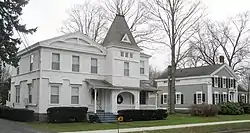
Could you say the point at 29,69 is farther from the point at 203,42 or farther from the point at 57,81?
the point at 203,42

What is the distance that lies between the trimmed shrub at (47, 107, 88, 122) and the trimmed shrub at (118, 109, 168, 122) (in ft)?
10.4

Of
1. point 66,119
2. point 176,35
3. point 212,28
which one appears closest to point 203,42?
point 212,28

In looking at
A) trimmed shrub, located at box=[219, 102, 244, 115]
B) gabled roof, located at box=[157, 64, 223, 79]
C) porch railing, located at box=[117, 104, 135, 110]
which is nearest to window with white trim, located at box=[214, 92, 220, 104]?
gabled roof, located at box=[157, 64, 223, 79]

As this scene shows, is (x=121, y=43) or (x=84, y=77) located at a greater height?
(x=121, y=43)

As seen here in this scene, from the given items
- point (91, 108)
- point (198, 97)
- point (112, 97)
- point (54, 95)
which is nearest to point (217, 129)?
point (112, 97)

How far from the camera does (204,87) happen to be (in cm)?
4512

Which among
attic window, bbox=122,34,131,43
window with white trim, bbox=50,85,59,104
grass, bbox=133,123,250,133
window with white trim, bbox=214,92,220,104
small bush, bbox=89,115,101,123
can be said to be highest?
attic window, bbox=122,34,131,43

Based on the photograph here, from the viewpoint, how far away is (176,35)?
39469mm

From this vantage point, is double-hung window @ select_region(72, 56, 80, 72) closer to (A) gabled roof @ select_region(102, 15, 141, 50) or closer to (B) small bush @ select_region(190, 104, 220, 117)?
(A) gabled roof @ select_region(102, 15, 141, 50)

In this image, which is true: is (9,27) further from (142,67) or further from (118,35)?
(142,67)

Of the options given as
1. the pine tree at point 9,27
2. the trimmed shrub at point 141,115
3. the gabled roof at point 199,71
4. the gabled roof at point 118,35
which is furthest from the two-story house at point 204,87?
the pine tree at point 9,27

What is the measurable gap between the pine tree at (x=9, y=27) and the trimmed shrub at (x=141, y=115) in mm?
9998

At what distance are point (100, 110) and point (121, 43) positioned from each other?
271 inches

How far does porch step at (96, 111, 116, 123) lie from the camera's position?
1077 inches
